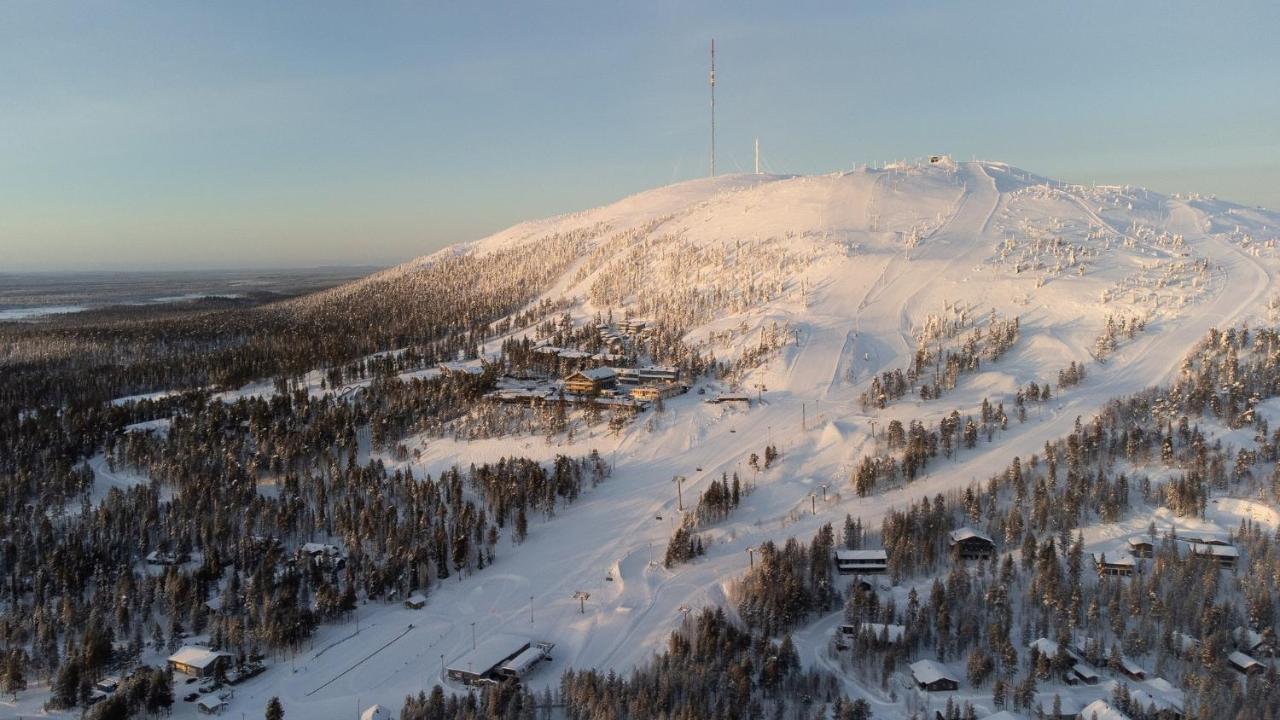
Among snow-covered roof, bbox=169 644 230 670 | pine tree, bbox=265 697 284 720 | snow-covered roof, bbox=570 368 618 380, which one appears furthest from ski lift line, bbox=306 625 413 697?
snow-covered roof, bbox=570 368 618 380

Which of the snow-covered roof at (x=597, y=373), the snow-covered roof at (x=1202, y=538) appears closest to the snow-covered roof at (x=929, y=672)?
the snow-covered roof at (x=1202, y=538)

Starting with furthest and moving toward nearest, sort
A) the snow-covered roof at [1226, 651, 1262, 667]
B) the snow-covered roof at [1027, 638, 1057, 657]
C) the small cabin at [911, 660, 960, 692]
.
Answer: the snow-covered roof at [1027, 638, 1057, 657] → the snow-covered roof at [1226, 651, 1262, 667] → the small cabin at [911, 660, 960, 692]

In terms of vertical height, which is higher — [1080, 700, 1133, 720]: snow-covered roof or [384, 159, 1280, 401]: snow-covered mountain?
[384, 159, 1280, 401]: snow-covered mountain

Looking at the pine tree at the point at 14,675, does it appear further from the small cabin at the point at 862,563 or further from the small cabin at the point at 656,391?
the small cabin at the point at 656,391

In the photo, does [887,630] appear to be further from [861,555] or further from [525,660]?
[525,660]

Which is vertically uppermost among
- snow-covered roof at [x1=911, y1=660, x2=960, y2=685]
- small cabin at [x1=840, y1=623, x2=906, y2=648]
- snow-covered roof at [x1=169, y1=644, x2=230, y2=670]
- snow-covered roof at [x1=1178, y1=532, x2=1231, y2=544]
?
snow-covered roof at [x1=1178, y1=532, x2=1231, y2=544]

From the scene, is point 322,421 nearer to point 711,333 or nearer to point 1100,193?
point 711,333

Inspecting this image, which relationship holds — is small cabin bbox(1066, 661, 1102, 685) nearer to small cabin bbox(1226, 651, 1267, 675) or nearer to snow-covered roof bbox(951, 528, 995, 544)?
small cabin bbox(1226, 651, 1267, 675)

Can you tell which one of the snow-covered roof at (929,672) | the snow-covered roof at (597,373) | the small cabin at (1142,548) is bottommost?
the snow-covered roof at (929,672)
